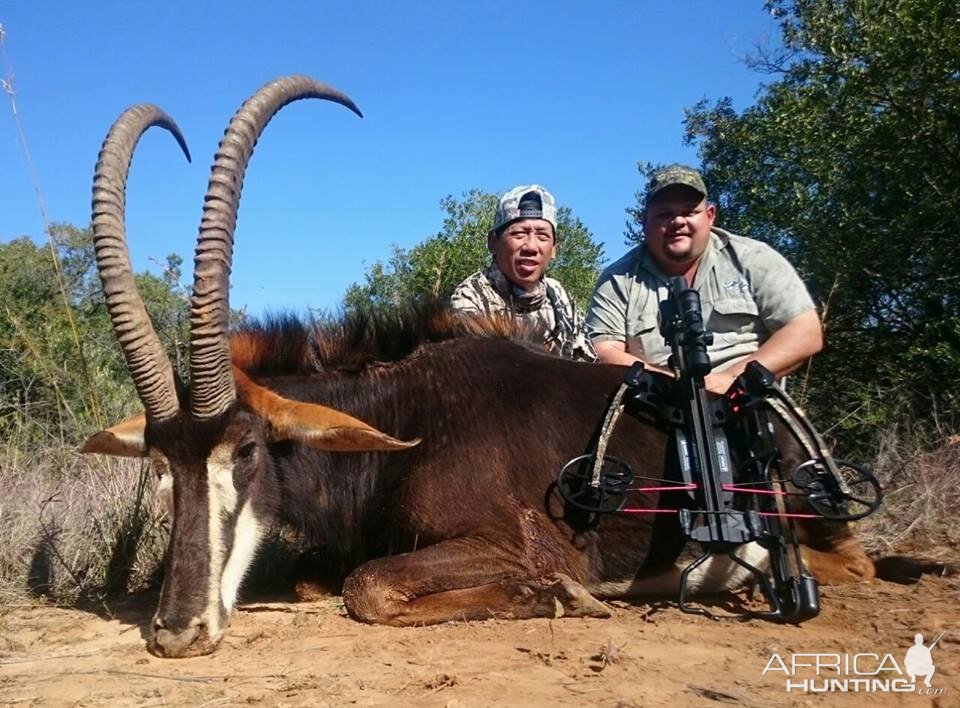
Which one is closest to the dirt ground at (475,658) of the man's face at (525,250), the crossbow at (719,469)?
the crossbow at (719,469)

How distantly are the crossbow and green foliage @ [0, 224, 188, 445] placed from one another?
3245 millimetres

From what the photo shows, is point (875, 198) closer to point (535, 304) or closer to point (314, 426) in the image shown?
point (535, 304)

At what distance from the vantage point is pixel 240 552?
3.84 meters

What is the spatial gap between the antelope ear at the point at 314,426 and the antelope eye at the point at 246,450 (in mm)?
138

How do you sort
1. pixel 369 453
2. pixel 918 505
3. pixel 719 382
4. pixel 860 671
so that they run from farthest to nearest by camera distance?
1. pixel 918 505
2. pixel 719 382
3. pixel 369 453
4. pixel 860 671

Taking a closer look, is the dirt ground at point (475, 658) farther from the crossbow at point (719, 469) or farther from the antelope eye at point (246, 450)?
the antelope eye at point (246, 450)

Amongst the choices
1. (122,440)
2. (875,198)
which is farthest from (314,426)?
(875,198)

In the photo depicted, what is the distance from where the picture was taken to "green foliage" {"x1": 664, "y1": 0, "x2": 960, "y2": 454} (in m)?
7.55

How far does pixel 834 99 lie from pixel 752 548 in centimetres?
556

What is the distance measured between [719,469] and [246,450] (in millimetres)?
2177

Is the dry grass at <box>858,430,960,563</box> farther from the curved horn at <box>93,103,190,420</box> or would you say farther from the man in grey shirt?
the curved horn at <box>93,103,190,420</box>

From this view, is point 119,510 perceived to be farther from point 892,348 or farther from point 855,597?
point 892,348

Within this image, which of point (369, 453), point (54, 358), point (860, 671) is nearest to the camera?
point (860, 671)

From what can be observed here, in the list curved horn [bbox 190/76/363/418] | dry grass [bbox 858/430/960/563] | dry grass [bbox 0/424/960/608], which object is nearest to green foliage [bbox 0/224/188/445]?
dry grass [bbox 0/424/960/608]
